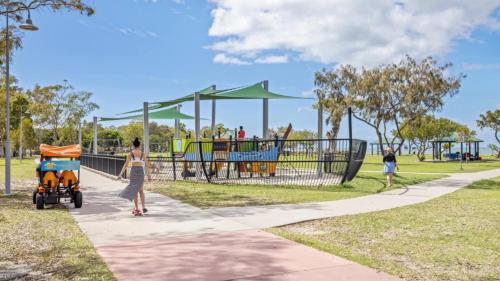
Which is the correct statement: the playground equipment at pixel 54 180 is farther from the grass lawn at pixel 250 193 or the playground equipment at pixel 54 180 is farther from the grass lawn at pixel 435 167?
the grass lawn at pixel 435 167

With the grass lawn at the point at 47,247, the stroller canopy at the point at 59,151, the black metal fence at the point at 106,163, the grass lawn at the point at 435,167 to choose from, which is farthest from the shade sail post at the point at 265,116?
the grass lawn at the point at 47,247

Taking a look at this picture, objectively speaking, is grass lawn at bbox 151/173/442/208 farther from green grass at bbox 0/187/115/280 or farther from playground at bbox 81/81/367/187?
green grass at bbox 0/187/115/280

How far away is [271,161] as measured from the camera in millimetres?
15367

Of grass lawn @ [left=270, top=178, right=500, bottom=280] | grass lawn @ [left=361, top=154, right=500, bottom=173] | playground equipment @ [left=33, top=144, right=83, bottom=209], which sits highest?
playground equipment @ [left=33, top=144, right=83, bottom=209]

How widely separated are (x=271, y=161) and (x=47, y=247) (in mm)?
9669

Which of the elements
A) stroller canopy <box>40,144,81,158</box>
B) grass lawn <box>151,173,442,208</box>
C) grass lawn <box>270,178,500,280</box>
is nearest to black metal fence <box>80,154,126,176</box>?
grass lawn <box>151,173,442,208</box>

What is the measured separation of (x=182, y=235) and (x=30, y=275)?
248 cm

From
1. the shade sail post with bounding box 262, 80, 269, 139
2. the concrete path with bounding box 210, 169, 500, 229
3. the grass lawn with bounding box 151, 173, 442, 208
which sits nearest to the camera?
the concrete path with bounding box 210, 169, 500, 229

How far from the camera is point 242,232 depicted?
731cm

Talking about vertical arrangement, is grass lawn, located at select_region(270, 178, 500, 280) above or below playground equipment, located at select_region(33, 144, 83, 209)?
below

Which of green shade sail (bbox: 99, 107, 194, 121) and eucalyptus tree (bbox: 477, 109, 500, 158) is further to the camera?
eucalyptus tree (bbox: 477, 109, 500, 158)

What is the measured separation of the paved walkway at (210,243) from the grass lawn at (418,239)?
1.41 ft

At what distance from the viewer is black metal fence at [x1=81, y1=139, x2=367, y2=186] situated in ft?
49.2

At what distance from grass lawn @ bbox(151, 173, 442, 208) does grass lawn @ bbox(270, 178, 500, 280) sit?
8.58 ft
